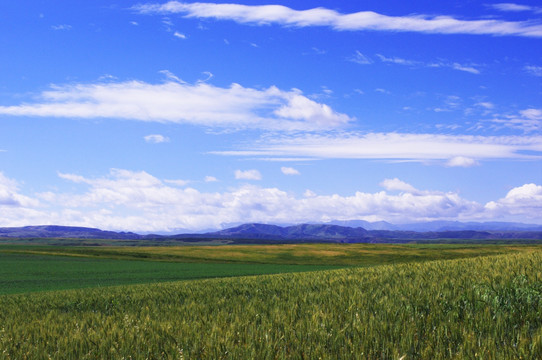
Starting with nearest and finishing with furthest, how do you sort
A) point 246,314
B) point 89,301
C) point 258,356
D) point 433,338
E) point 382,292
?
point 258,356, point 433,338, point 246,314, point 382,292, point 89,301

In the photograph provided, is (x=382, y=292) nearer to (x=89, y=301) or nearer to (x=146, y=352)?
(x=146, y=352)

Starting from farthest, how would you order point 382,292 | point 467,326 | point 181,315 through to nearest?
point 382,292 → point 181,315 → point 467,326

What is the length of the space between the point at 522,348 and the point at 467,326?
131 centimetres

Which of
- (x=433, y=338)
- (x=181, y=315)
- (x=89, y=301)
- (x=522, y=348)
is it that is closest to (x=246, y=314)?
(x=181, y=315)

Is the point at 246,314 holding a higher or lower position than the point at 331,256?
higher

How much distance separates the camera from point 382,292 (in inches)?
328

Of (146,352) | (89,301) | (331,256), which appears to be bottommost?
(331,256)

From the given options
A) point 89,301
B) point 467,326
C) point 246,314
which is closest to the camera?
point 467,326

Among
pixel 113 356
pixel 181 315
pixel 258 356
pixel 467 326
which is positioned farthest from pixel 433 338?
pixel 181 315

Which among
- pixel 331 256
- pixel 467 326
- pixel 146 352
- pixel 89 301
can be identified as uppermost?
pixel 467 326

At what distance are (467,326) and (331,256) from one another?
91.2 metres

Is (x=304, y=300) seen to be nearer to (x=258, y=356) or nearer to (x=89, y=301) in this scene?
(x=258, y=356)

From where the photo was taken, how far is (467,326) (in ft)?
16.9

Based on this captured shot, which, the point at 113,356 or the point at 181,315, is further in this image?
the point at 181,315
